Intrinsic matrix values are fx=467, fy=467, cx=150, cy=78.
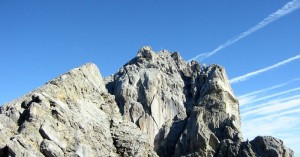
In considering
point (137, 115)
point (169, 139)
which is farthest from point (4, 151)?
point (169, 139)

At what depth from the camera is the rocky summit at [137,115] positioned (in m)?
57.8

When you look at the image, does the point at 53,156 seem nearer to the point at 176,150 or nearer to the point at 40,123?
the point at 40,123

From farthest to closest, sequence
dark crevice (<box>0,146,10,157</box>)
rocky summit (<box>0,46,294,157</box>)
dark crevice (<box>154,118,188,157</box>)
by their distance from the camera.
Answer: dark crevice (<box>154,118,188,157</box>)
rocky summit (<box>0,46,294,157</box>)
dark crevice (<box>0,146,10,157</box>)

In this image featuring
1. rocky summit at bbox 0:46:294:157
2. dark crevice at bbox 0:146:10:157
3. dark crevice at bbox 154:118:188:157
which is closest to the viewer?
dark crevice at bbox 0:146:10:157

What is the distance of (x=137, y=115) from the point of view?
144m

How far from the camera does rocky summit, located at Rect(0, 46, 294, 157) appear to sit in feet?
190

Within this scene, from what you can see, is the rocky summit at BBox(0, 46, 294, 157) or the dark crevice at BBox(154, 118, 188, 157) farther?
the dark crevice at BBox(154, 118, 188, 157)

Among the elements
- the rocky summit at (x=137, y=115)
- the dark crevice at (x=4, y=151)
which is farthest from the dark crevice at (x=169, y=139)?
the dark crevice at (x=4, y=151)

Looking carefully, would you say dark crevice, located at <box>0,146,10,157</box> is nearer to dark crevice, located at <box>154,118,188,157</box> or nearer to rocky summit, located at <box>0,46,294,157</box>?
rocky summit, located at <box>0,46,294,157</box>

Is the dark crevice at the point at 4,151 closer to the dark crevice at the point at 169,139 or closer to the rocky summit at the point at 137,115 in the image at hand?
the rocky summit at the point at 137,115

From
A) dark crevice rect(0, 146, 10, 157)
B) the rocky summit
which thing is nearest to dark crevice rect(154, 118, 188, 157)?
the rocky summit

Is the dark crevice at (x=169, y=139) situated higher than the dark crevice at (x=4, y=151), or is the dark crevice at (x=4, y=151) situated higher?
the dark crevice at (x=169, y=139)

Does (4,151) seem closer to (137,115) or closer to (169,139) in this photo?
(137,115)

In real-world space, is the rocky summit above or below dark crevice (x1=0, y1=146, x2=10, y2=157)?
above
